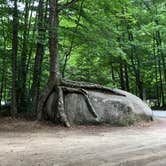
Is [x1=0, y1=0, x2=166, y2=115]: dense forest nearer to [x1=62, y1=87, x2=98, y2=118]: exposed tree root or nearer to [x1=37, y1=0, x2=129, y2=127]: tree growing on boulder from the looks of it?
[x1=37, y1=0, x2=129, y2=127]: tree growing on boulder

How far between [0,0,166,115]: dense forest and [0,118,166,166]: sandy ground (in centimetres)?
325

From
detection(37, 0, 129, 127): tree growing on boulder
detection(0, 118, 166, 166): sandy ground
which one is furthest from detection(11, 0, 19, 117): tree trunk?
detection(0, 118, 166, 166): sandy ground

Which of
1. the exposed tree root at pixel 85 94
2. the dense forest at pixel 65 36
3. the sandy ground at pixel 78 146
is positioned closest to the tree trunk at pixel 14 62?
the dense forest at pixel 65 36

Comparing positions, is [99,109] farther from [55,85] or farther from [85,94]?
[55,85]

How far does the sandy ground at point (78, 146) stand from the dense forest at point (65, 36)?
325cm

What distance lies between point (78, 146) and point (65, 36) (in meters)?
9.74

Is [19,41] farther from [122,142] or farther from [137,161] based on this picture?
[137,161]

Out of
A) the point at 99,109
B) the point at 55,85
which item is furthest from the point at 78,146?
the point at 55,85

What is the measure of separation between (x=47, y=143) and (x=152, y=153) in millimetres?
2844

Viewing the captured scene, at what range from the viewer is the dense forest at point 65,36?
46.9 ft

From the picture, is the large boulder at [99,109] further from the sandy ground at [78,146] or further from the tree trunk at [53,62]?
the sandy ground at [78,146]

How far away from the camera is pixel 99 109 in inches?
508

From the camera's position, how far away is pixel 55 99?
13016 mm

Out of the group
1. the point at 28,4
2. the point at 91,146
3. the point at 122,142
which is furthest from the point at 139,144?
the point at 28,4
